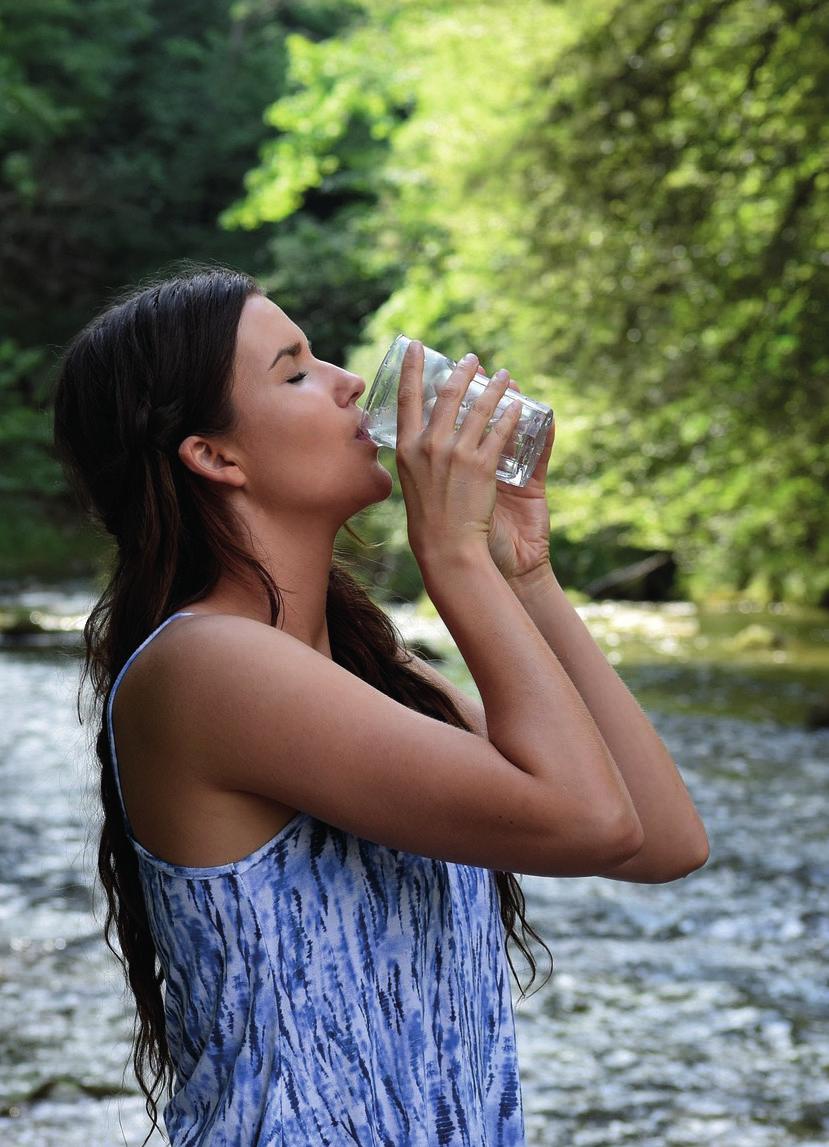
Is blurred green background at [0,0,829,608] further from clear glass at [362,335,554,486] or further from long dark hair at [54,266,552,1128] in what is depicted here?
clear glass at [362,335,554,486]

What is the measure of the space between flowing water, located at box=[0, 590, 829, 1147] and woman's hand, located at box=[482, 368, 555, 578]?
0.62 meters

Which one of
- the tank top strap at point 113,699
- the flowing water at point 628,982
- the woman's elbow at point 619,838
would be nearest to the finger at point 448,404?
the tank top strap at point 113,699

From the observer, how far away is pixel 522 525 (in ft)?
6.43

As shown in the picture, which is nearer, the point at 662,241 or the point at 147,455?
the point at 147,455

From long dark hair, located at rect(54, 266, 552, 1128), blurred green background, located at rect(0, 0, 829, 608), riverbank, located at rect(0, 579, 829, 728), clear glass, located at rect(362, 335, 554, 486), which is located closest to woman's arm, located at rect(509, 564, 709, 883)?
clear glass, located at rect(362, 335, 554, 486)

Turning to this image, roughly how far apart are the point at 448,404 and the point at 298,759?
0.42 metres

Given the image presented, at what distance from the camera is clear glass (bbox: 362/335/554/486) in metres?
1.74

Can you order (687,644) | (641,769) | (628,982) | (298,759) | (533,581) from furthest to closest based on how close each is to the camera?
1. (687,644)
2. (628,982)
3. (533,581)
4. (641,769)
5. (298,759)

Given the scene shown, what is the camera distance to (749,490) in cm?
1265

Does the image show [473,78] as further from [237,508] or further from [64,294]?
[64,294]

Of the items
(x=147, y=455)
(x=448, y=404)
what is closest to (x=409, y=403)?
(x=448, y=404)

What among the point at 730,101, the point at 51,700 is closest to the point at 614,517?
the point at 730,101

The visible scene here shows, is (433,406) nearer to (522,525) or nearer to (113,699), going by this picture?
A: (522,525)

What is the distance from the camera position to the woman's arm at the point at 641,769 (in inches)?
71.9
